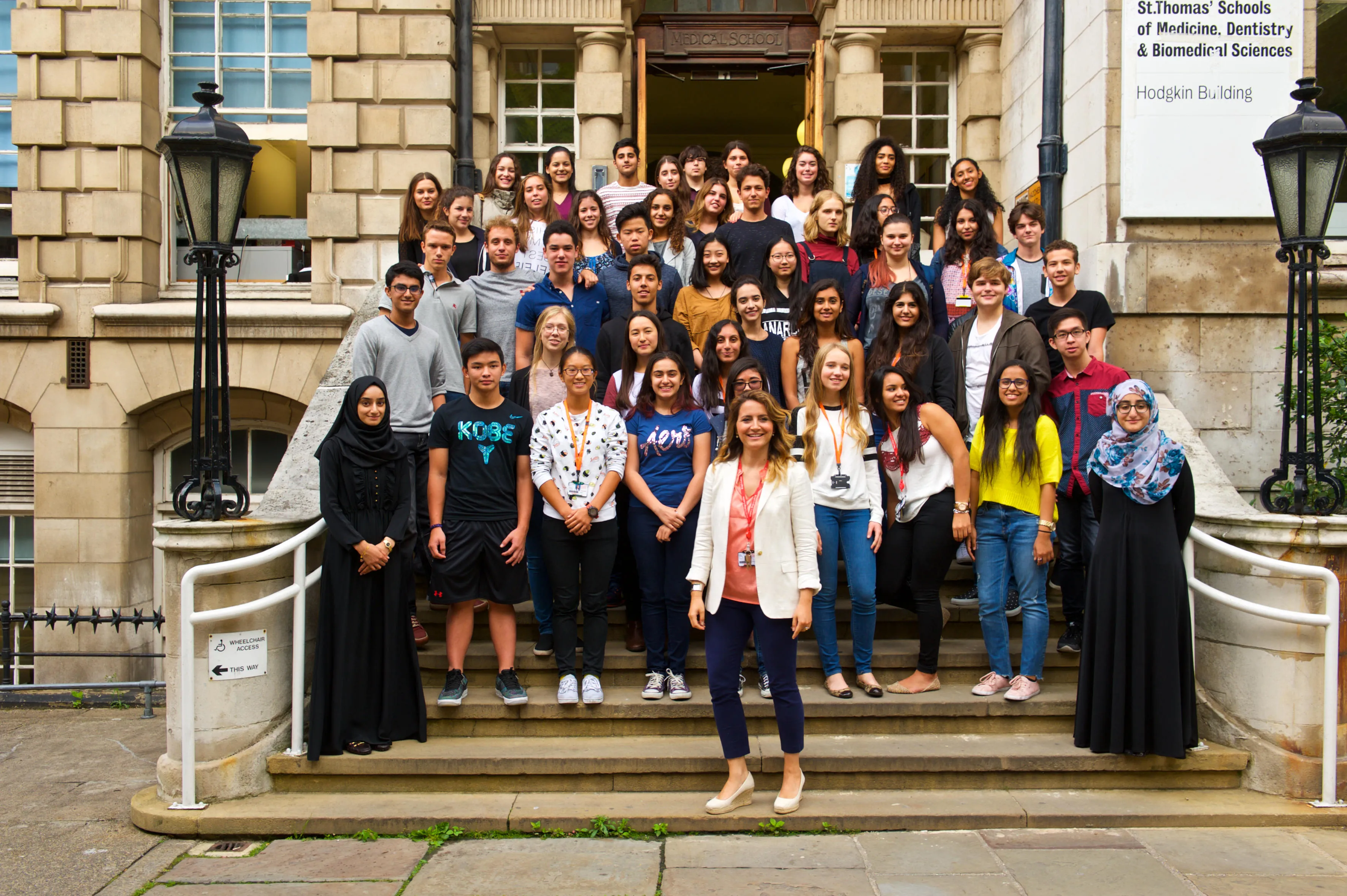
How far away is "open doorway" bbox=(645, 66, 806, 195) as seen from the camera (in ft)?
51.9

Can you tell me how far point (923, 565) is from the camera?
592 cm

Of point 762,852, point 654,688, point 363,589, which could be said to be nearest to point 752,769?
point 762,852

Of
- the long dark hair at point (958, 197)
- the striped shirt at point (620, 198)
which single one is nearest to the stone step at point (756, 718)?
the long dark hair at point (958, 197)

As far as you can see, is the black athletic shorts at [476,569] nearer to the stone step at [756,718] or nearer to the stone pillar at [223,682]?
the stone step at [756,718]

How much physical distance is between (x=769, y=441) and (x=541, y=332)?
193 centimetres

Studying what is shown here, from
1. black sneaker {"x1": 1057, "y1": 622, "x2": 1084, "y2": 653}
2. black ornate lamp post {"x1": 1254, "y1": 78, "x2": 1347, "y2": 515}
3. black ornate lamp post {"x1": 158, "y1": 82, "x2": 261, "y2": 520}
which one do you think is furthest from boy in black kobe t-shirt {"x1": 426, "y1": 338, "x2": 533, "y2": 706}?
black ornate lamp post {"x1": 1254, "y1": 78, "x2": 1347, "y2": 515}

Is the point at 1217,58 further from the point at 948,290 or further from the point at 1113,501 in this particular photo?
the point at 1113,501

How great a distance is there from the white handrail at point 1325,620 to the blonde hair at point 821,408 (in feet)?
6.62

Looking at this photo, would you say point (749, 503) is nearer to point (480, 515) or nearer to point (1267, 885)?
point (480, 515)

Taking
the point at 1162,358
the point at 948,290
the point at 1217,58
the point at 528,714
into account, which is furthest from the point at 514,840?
the point at 1217,58

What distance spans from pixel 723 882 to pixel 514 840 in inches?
42.9

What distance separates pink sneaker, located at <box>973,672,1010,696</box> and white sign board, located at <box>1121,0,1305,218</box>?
4.63 metres

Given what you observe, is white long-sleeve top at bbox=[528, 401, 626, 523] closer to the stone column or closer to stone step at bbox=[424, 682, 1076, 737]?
stone step at bbox=[424, 682, 1076, 737]

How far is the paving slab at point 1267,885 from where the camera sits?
14.4 feet
